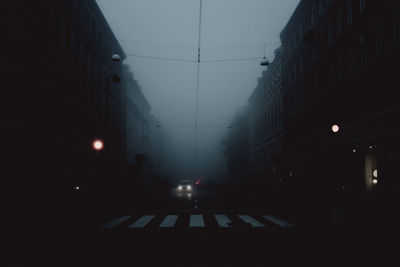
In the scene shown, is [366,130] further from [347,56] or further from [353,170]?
[347,56]

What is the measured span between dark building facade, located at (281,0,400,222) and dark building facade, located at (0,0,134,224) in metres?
11.8

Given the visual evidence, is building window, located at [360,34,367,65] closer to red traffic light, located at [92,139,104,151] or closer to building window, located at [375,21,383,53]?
building window, located at [375,21,383,53]

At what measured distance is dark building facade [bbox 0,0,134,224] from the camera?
2159 centimetres

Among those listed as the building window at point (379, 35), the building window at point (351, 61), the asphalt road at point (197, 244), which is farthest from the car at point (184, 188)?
the asphalt road at point (197, 244)

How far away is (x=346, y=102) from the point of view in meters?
28.2

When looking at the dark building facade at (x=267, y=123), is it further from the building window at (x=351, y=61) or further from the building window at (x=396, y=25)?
the building window at (x=396, y=25)

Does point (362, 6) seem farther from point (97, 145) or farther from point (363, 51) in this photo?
point (97, 145)

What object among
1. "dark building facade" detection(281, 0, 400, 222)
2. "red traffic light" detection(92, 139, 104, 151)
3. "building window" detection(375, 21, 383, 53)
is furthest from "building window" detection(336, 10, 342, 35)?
"red traffic light" detection(92, 139, 104, 151)

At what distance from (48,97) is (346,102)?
17458 mm

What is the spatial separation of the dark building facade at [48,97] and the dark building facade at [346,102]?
11.8m

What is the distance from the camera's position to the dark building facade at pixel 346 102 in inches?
826

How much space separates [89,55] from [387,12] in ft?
73.6

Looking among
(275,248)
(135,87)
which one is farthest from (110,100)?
(275,248)

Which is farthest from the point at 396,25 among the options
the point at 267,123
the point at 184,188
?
the point at 267,123
